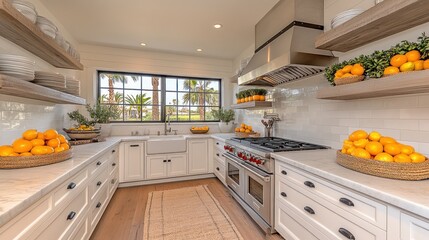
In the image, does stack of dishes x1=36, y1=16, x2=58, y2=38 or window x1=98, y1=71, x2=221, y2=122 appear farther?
window x1=98, y1=71, x2=221, y2=122

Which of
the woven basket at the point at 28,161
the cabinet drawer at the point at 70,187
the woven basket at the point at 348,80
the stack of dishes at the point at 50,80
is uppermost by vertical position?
the stack of dishes at the point at 50,80

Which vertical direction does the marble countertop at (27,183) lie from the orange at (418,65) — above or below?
below

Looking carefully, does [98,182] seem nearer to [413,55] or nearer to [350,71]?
[350,71]

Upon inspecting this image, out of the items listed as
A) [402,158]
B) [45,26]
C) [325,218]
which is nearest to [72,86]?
[45,26]

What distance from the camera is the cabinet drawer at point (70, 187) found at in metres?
1.19

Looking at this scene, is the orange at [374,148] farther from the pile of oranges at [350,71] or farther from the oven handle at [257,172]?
the oven handle at [257,172]

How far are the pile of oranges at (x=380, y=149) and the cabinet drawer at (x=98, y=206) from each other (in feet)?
7.63

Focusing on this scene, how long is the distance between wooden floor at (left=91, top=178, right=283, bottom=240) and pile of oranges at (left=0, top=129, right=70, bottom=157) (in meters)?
1.06

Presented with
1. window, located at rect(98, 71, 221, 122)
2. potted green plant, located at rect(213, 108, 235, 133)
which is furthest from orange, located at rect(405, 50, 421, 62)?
window, located at rect(98, 71, 221, 122)

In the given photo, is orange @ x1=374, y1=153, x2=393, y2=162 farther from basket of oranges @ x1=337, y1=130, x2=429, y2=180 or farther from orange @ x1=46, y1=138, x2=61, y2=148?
orange @ x1=46, y1=138, x2=61, y2=148

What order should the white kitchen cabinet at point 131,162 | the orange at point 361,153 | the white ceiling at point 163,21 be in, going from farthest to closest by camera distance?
1. the white kitchen cabinet at point 131,162
2. the white ceiling at point 163,21
3. the orange at point 361,153

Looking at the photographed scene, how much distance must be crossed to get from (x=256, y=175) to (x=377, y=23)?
5.29 ft

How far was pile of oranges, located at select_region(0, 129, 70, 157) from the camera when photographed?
4.43ft

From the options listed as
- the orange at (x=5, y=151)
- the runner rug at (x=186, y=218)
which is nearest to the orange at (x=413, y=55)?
the runner rug at (x=186, y=218)
